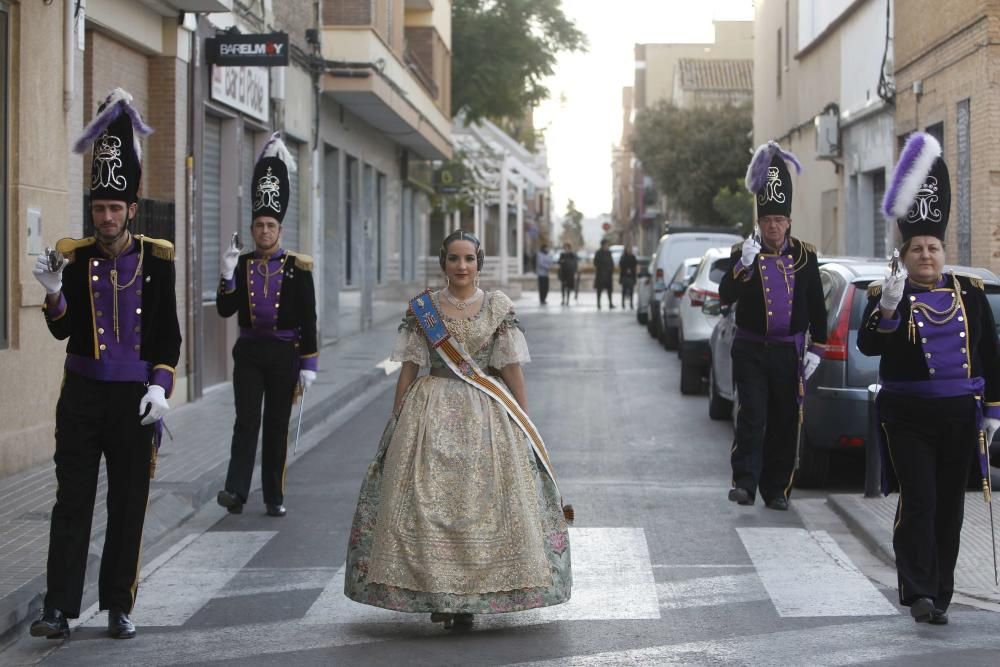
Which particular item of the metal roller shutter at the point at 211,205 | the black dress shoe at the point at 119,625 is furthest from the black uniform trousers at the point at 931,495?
the metal roller shutter at the point at 211,205

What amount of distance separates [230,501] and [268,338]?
104cm

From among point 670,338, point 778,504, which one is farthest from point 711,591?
point 670,338

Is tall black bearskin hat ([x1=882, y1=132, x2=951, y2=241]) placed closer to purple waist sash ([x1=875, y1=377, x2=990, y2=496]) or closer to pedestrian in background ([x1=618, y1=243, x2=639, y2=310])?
purple waist sash ([x1=875, y1=377, x2=990, y2=496])

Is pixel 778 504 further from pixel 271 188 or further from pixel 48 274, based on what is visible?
pixel 48 274

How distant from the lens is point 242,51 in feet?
54.3

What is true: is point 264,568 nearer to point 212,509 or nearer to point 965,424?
point 212,509

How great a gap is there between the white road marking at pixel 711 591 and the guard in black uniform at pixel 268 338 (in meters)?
3.06

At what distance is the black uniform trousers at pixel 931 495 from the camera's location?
679cm

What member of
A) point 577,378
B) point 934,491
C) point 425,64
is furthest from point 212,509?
point 425,64

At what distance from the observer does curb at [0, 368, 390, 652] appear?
22.2ft

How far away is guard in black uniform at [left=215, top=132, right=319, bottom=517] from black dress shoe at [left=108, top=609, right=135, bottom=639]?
305 centimetres

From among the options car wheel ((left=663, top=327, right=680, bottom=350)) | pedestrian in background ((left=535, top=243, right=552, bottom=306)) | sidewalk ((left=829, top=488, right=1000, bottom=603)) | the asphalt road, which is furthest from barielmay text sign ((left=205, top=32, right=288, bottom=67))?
pedestrian in background ((left=535, top=243, right=552, bottom=306))

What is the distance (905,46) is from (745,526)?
48.3 feet

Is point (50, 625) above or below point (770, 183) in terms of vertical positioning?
below
